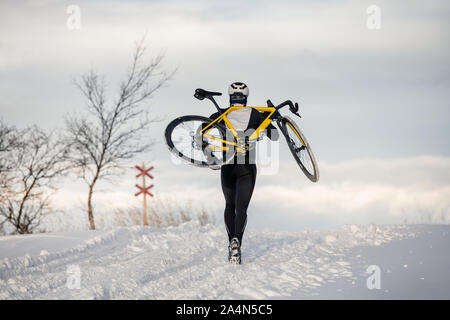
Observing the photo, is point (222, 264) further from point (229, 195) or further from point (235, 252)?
point (229, 195)

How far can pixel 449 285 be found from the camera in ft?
17.0

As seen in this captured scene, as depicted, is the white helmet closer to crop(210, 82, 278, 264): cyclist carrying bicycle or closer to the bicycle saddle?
crop(210, 82, 278, 264): cyclist carrying bicycle

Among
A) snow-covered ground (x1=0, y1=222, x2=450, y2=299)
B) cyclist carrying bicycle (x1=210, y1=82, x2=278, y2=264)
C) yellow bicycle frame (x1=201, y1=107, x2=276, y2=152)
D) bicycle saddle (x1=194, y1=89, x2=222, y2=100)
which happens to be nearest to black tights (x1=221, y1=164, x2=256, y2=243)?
cyclist carrying bicycle (x1=210, y1=82, x2=278, y2=264)

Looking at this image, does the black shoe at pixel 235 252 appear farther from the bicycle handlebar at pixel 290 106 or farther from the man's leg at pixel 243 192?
the bicycle handlebar at pixel 290 106

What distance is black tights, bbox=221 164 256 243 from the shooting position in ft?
21.3

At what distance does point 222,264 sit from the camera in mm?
6418

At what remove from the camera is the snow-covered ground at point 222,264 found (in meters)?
5.09

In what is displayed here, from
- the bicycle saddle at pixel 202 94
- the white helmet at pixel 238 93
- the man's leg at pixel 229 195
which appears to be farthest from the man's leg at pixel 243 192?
the bicycle saddle at pixel 202 94

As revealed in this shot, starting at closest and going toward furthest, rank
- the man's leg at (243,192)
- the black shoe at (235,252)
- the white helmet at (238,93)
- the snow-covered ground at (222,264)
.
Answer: the snow-covered ground at (222,264) → the black shoe at (235,252) → the man's leg at (243,192) → the white helmet at (238,93)

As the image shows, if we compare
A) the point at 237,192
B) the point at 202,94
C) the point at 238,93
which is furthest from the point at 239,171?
the point at 202,94

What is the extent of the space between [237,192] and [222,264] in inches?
39.3
